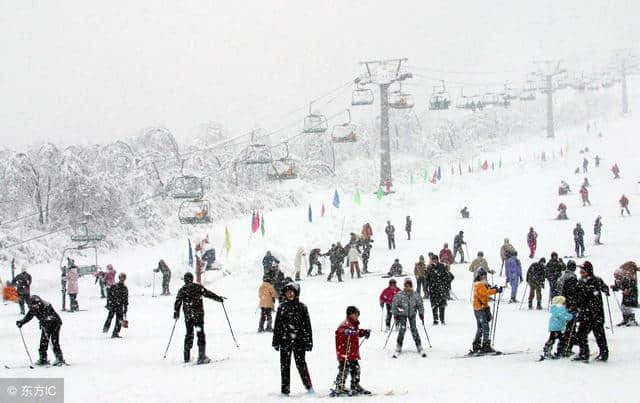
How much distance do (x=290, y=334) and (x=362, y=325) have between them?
731cm

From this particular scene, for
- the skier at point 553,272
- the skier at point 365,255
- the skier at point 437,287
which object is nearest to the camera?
the skier at point 437,287

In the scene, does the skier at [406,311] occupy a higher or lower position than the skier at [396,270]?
higher

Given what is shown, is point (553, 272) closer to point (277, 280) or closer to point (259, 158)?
point (277, 280)

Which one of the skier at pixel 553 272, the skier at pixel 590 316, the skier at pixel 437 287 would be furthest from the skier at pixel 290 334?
the skier at pixel 553 272

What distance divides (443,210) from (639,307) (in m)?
25.7

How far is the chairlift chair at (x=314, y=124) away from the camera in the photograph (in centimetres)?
4130

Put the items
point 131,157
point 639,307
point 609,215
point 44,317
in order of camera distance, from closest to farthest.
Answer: point 44,317 < point 639,307 < point 609,215 < point 131,157

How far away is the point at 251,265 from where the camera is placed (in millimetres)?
26828

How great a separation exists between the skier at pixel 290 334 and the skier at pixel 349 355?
44 cm

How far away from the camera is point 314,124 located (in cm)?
4516

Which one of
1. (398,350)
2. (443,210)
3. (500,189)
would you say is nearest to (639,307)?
(398,350)

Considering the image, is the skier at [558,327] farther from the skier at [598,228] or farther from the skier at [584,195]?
the skier at [584,195]

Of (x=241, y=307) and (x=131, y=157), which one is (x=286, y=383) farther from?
(x=131, y=157)

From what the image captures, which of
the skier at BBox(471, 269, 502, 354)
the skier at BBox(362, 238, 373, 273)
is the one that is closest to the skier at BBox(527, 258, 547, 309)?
the skier at BBox(471, 269, 502, 354)
